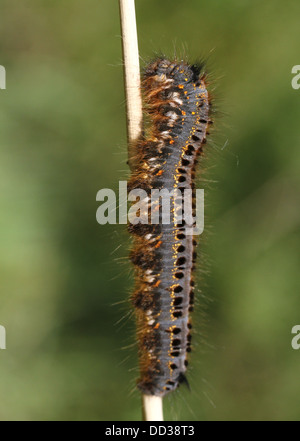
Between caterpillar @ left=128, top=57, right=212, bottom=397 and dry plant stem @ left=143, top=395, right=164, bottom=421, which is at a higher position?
caterpillar @ left=128, top=57, right=212, bottom=397

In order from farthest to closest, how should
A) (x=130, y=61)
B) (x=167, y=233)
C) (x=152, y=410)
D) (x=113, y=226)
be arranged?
(x=113, y=226) < (x=167, y=233) < (x=152, y=410) < (x=130, y=61)

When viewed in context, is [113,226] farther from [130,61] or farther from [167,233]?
[130,61]

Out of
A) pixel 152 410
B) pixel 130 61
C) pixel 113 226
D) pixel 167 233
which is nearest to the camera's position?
pixel 130 61

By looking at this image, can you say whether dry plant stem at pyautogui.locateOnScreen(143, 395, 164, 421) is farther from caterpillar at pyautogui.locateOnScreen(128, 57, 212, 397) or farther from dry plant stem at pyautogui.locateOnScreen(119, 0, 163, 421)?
caterpillar at pyautogui.locateOnScreen(128, 57, 212, 397)

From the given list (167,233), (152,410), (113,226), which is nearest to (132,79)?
(167,233)

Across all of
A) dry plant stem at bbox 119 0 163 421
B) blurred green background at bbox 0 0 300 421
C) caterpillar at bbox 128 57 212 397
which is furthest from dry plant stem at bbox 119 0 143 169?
blurred green background at bbox 0 0 300 421

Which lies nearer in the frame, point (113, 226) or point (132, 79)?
point (132, 79)
